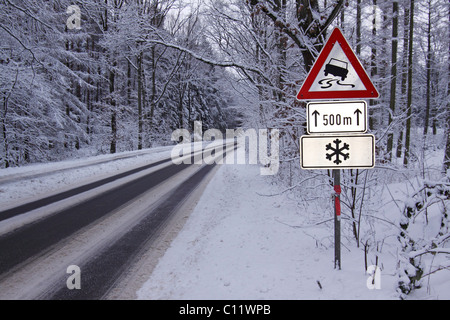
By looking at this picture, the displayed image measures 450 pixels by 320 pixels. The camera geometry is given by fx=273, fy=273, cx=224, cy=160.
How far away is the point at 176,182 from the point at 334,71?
761cm

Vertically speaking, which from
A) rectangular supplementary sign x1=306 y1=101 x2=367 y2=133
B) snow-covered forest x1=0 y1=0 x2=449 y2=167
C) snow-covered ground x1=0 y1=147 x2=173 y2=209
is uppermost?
snow-covered forest x1=0 y1=0 x2=449 y2=167

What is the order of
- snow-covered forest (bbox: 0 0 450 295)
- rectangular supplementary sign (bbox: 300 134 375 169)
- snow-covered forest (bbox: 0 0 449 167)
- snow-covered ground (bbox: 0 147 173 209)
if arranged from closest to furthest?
1. rectangular supplementary sign (bbox: 300 134 375 169)
2. snow-covered forest (bbox: 0 0 450 295)
3. snow-covered forest (bbox: 0 0 449 167)
4. snow-covered ground (bbox: 0 147 173 209)

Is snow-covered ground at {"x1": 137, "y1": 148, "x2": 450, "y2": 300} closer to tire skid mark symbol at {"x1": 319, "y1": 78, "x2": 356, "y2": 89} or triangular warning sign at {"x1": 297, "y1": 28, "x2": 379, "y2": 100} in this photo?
triangular warning sign at {"x1": 297, "y1": 28, "x2": 379, "y2": 100}

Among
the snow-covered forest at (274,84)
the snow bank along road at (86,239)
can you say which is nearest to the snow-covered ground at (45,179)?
the snow bank along road at (86,239)

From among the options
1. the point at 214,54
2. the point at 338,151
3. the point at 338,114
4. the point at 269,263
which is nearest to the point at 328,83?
the point at 338,114

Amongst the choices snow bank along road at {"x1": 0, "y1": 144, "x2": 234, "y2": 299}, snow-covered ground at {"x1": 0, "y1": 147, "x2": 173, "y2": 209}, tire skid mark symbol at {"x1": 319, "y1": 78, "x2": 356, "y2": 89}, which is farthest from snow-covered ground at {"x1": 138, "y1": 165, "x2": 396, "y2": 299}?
snow-covered ground at {"x1": 0, "y1": 147, "x2": 173, "y2": 209}

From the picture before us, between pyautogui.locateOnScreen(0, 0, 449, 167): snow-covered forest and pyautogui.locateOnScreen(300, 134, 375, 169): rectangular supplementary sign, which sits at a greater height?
pyautogui.locateOnScreen(0, 0, 449, 167): snow-covered forest

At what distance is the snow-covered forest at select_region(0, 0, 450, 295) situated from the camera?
3873mm

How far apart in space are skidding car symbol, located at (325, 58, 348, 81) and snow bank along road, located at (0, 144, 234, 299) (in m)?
3.39

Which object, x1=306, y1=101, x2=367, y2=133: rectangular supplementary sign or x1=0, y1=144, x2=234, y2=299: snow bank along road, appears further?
x1=0, y1=144, x2=234, y2=299: snow bank along road

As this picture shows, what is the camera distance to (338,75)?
3.11m

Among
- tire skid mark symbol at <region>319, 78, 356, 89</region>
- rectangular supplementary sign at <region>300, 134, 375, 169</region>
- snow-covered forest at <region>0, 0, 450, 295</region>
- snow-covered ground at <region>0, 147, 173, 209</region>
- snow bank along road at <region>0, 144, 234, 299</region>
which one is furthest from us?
snow-covered ground at <region>0, 147, 173, 209</region>

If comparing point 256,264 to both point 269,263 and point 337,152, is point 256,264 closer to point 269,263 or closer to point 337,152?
point 269,263
